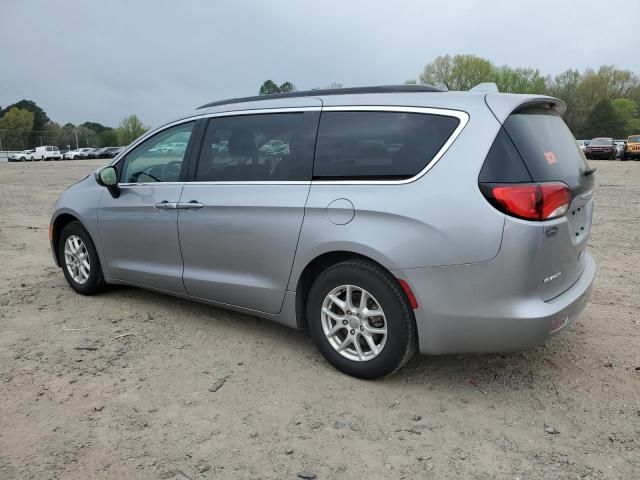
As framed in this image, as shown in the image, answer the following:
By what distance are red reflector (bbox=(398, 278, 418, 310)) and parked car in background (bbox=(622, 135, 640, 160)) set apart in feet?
127

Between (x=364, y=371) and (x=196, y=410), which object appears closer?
(x=196, y=410)

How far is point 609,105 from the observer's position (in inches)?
3211

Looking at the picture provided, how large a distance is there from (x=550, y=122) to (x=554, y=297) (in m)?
1.13


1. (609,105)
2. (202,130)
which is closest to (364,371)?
(202,130)

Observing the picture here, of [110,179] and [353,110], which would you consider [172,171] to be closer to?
[110,179]

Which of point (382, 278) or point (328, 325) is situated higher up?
point (382, 278)

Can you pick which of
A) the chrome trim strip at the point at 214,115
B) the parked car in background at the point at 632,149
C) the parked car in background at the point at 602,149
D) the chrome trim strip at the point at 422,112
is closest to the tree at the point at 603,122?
the parked car in background at the point at 602,149

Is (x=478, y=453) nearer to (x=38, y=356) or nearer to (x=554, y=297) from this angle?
(x=554, y=297)

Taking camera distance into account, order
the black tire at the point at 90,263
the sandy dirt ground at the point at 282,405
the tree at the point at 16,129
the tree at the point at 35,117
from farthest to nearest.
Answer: the tree at the point at 35,117, the tree at the point at 16,129, the black tire at the point at 90,263, the sandy dirt ground at the point at 282,405

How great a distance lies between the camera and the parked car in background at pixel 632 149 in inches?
1403

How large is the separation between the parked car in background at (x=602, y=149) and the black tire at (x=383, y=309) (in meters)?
39.7

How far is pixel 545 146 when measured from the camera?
316 centimetres

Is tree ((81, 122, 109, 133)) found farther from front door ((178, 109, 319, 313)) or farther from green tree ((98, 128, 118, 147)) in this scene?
front door ((178, 109, 319, 313))

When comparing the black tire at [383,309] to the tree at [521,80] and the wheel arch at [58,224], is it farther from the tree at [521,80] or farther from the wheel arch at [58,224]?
the tree at [521,80]
